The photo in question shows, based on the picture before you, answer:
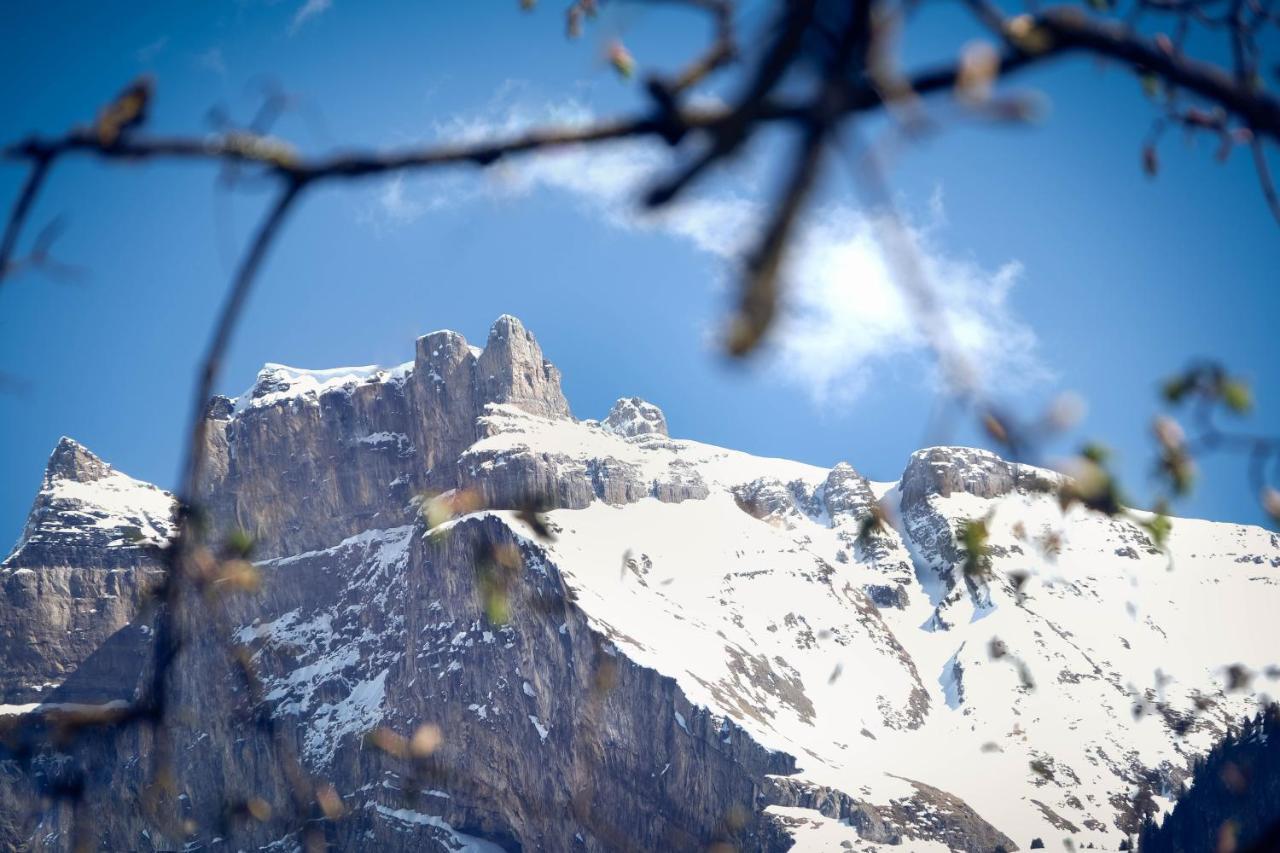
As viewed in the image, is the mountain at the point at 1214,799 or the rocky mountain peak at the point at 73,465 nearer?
the mountain at the point at 1214,799

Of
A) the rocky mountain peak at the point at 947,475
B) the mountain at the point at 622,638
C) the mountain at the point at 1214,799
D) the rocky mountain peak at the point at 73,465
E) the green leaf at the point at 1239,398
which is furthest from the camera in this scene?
the rocky mountain peak at the point at 73,465

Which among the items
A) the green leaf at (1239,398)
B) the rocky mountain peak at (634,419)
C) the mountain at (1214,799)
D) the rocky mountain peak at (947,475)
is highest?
the rocky mountain peak at (634,419)

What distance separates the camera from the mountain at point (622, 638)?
10294 centimetres

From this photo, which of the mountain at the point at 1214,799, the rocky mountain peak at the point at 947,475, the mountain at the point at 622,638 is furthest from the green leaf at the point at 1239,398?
the rocky mountain peak at the point at 947,475

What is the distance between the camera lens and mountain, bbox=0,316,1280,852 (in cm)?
10294

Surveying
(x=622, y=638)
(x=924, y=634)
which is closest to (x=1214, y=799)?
(x=622, y=638)

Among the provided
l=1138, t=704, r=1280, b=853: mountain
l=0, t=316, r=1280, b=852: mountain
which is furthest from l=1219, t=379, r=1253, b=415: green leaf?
l=1138, t=704, r=1280, b=853: mountain

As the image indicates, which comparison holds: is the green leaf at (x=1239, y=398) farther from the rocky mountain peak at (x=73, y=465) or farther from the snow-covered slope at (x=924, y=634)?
the rocky mountain peak at (x=73, y=465)

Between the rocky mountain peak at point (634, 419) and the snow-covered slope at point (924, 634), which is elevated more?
the rocky mountain peak at point (634, 419)

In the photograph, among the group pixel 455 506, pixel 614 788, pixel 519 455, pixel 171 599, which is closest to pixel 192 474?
pixel 171 599

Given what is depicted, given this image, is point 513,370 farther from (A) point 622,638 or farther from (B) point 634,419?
(A) point 622,638

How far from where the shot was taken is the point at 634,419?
174500 mm

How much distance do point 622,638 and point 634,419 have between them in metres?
72.4

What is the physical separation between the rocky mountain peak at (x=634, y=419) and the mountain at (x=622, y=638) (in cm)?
59
